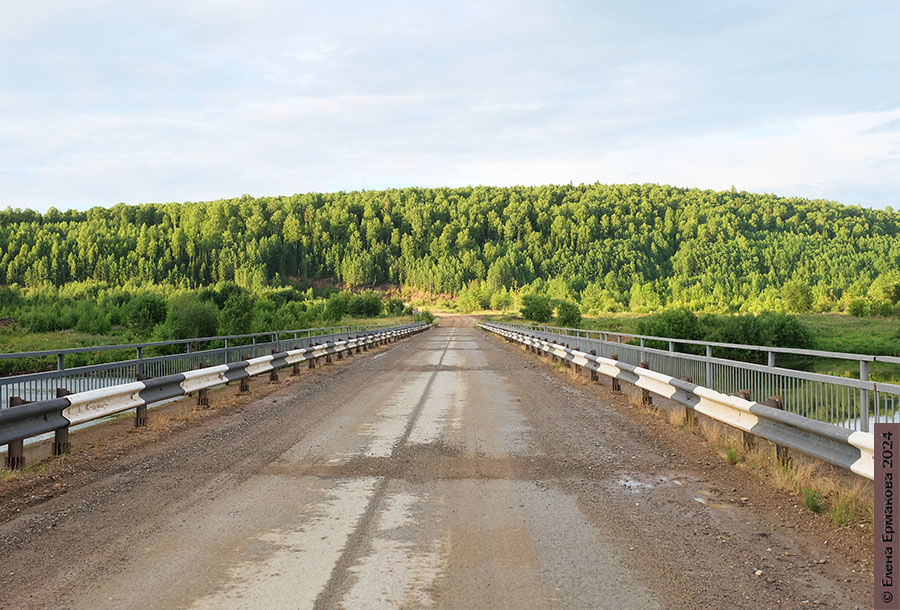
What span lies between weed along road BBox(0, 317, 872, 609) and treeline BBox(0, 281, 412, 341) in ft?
158

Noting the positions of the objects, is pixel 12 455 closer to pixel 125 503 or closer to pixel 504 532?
pixel 125 503

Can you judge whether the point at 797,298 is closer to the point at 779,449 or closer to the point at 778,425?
the point at 779,449

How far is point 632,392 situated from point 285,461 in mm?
9110

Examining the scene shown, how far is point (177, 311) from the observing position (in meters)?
68.6

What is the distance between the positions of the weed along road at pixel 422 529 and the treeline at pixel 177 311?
158 feet

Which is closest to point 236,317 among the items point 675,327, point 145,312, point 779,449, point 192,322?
point 192,322

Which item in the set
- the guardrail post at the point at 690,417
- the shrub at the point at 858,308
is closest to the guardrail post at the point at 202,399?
the guardrail post at the point at 690,417

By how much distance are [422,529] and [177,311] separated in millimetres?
69316

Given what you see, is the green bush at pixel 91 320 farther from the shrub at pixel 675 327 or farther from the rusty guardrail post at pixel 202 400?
the rusty guardrail post at pixel 202 400

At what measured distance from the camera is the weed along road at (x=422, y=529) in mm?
3938

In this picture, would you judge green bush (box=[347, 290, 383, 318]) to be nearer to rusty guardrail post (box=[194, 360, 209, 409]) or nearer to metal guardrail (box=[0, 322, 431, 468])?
metal guardrail (box=[0, 322, 431, 468])

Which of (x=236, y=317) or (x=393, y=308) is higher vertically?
(x=236, y=317)

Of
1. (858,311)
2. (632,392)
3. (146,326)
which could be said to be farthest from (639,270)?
(632,392)

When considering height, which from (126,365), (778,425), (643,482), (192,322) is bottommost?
(192,322)
